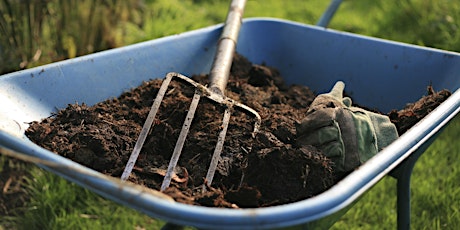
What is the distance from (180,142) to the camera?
1375 millimetres

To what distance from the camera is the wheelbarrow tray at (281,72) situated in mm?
973

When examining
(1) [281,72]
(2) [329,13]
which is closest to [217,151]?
(1) [281,72]

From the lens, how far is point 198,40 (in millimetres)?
2068

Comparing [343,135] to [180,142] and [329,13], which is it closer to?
[180,142]

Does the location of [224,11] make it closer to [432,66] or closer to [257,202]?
[432,66]

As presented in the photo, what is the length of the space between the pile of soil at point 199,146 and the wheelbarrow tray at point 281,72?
0.08m

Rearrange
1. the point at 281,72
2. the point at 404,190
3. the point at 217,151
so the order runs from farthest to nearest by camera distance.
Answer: the point at 281,72, the point at 404,190, the point at 217,151

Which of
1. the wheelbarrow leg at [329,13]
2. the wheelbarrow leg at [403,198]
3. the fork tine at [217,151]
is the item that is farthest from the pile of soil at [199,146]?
the wheelbarrow leg at [329,13]

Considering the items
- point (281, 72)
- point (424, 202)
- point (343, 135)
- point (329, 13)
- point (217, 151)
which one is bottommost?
point (217, 151)

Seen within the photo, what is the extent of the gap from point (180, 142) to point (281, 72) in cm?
98

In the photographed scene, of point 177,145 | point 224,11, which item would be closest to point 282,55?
point 177,145

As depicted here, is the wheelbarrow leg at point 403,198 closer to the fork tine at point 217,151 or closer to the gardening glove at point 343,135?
the gardening glove at point 343,135

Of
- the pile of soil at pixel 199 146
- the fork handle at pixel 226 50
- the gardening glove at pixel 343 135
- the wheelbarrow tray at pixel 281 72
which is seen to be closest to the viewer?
the wheelbarrow tray at pixel 281 72

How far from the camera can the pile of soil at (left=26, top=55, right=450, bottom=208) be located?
4.11 feet
